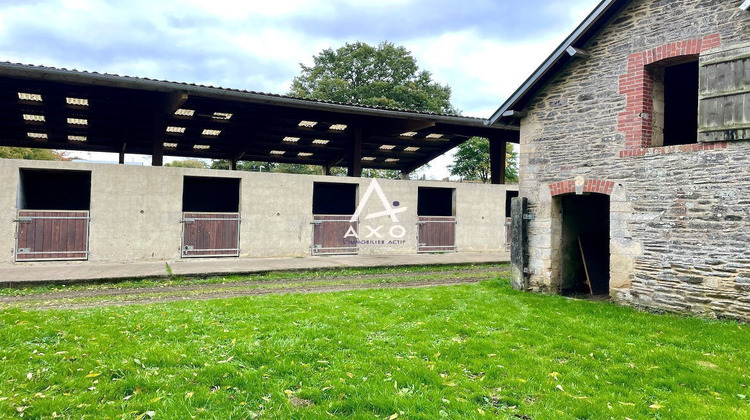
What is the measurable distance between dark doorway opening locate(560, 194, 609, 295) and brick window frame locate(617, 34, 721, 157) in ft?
5.99

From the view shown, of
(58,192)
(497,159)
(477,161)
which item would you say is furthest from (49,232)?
(477,161)

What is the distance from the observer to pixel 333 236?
1391 cm

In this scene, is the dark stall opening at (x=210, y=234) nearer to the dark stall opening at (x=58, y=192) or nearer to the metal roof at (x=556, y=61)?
the dark stall opening at (x=58, y=192)

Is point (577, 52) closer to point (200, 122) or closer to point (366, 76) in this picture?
point (200, 122)

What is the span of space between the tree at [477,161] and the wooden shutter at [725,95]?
2400 cm

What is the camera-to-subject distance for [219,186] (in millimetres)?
16766

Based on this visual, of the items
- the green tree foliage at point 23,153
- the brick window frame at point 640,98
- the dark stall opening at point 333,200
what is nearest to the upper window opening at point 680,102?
the brick window frame at point 640,98

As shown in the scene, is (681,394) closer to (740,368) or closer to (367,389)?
(740,368)

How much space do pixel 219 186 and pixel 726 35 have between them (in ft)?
50.2

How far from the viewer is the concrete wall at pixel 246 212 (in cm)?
1113

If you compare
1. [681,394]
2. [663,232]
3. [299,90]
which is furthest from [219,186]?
[299,90]

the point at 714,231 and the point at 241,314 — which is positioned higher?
the point at 714,231

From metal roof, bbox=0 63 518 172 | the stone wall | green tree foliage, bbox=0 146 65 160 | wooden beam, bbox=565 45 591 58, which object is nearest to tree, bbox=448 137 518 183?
metal roof, bbox=0 63 518 172

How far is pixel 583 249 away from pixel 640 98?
3361 millimetres
